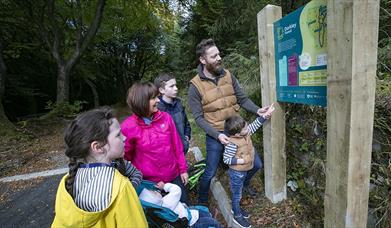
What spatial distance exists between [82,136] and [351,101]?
1.70 metres

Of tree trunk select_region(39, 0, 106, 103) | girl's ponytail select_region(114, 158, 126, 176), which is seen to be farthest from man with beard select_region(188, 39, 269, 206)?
tree trunk select_region(39, 0, 106, 103)

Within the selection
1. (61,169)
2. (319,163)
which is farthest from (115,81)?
(319,163)

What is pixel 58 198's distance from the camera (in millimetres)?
1678

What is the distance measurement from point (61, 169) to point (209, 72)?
186 inches

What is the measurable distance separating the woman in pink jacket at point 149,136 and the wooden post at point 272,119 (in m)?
1.14

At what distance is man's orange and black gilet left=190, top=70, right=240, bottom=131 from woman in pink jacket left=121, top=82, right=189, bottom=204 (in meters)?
0.53

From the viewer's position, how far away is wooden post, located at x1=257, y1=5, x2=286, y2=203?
3.06 meters

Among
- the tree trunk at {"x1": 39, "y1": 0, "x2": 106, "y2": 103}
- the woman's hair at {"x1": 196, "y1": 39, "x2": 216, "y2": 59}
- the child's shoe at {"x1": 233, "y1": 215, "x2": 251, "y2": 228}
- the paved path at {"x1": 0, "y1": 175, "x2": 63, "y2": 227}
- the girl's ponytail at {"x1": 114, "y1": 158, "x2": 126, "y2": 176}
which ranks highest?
the tree trunk at {"x1": 39, "y1": 0, "x2": 106, "y2": 103}

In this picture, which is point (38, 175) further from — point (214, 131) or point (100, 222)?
point (100, 222)

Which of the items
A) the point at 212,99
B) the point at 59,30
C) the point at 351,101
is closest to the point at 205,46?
the point at 212,99

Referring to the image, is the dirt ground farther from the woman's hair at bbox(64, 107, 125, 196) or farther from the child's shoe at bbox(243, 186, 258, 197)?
the woman's hair at bbox(64, 107, 125, 196)

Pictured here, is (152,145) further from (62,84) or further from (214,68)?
(62,84)

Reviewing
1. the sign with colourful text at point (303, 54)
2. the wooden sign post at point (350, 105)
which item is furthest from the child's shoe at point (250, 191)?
the wooden sign post at point (350, 105)

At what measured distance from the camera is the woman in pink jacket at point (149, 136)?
2654 millimetres
